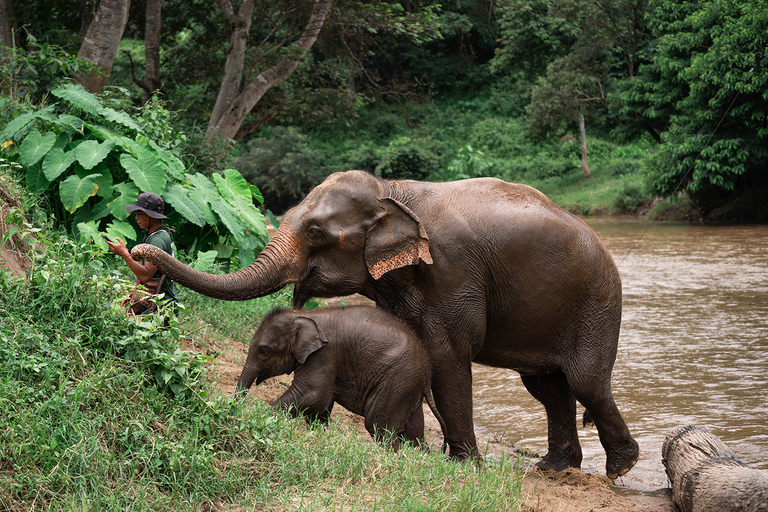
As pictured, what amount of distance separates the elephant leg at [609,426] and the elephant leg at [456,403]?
851 mm

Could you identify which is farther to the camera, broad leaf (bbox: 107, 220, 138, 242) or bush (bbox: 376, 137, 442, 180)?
bush (bbox: 376, 137, 442, 180)

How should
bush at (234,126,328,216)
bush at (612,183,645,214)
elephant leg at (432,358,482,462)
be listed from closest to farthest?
1. elephant leg at (432,358,482,462)
2. bush at (612,183,645,214)
3. bush at (234,126,328,216)

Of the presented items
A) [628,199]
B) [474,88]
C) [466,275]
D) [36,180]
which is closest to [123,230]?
[36,180]

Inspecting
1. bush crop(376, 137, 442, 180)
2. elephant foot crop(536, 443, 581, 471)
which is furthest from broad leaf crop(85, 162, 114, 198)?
bush crop(376, 137, 442, 180)

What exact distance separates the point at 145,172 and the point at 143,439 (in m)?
4.78

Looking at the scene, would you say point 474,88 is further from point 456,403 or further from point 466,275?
point 456,403

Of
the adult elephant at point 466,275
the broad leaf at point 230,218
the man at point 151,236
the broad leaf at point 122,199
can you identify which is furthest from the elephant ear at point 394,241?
the broad leaf at point 230,218

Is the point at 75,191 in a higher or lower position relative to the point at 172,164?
lower

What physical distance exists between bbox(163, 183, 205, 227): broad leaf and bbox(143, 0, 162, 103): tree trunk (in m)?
6.77

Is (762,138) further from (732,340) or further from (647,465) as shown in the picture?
(647,465)

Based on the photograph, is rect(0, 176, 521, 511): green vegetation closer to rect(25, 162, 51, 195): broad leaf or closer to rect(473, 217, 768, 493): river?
rect(473, 217, 768, 493): river

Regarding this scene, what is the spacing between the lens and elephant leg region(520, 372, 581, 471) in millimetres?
6273

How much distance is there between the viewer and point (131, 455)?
13.2 ft

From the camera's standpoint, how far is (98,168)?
8445 mm
